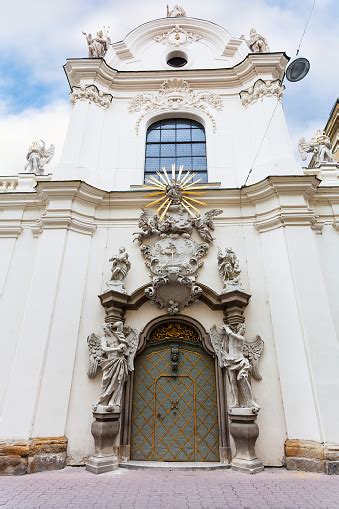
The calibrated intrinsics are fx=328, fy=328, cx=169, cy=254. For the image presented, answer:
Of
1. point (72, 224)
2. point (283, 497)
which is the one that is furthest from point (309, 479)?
point (72, 224)

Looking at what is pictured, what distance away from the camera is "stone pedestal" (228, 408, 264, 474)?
498cm

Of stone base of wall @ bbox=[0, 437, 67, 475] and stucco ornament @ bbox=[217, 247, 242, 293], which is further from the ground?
stucco ornament @ bbox=[217, 247, 242, 293]

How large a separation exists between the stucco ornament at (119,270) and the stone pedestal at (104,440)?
2155 millimetres

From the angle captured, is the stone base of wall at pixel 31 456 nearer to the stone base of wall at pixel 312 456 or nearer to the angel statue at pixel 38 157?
the stone base of wall at pixel 312 456

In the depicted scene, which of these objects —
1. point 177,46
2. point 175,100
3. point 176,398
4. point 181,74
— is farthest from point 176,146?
point 176,398

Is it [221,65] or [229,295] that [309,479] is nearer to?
[229,295]

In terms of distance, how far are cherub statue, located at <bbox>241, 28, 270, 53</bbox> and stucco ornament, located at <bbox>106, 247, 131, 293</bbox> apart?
824cm

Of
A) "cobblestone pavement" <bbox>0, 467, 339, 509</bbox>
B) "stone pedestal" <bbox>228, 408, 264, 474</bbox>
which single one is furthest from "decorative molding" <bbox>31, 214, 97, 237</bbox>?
"stone pedestal" <bbox>228, 408, 264, 474</bbox>

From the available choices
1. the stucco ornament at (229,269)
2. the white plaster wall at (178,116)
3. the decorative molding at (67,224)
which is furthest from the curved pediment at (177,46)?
the stucco ornament at (229,269)

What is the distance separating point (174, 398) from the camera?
5.91 metres

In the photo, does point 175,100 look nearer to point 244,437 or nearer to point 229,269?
point 229,269

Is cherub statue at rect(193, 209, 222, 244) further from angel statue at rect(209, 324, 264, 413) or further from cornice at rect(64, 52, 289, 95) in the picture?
cornice at rect(64, 52, 289, 95)

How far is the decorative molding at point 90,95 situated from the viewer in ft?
29.9

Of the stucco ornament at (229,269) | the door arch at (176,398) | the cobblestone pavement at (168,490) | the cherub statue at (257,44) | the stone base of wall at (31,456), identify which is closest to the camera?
the cobblestone pavement at (168,490)
